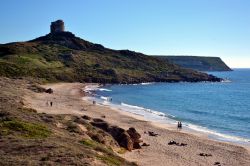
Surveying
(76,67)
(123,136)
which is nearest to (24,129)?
(123,136)

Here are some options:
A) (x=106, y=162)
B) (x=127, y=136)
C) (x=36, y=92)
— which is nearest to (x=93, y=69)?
(x=36, y=92)

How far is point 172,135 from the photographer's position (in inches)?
2003

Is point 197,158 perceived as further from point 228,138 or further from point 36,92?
point 36,92

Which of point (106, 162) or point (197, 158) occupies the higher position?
point (106, 162)

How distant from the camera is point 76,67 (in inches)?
6594

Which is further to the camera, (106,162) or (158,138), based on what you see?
(158,138)

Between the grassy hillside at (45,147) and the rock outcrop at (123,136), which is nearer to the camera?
the grassy hillside at (45,147)

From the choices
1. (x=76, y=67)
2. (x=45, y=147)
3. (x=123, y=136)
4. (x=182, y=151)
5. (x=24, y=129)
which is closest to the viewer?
(x=45, y=147)

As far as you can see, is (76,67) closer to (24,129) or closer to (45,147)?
(24,129)

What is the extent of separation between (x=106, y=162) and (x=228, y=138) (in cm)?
3194

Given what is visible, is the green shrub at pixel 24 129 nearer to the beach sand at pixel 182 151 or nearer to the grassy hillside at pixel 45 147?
the grassy hillside at pixel 45 147

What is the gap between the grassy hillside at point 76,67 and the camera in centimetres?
14025

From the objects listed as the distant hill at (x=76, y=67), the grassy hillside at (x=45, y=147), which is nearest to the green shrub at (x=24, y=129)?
the grassy hillside at (x=45, y=147)

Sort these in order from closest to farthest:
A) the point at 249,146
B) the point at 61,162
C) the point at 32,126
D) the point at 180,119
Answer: the point at 61,162 < the point at 32,126 < the point at 249,146 < the point at 180,119
